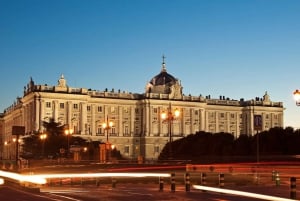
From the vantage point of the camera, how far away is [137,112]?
173 meters

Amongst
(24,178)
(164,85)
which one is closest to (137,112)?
(164,85)

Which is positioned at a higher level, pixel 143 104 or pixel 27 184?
pixel 143 104

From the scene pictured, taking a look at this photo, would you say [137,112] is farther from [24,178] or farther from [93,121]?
[24,178]

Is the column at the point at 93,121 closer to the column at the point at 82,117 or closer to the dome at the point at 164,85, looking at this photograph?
the column at the point at 82,117

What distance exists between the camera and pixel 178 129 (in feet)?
577

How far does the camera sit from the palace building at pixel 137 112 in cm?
15412

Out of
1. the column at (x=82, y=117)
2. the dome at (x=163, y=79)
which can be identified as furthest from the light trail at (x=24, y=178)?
the dome at (x=163, y=79)

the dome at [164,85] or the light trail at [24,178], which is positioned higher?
the dome at [164,85]

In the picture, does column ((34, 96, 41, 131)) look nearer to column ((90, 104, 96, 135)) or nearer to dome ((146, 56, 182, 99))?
column ((90, 104, 96, 135))

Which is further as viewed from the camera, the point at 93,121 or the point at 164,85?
the point at 164,85

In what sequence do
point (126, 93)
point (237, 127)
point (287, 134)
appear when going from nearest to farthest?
1. point (287, 134)
2. point (126, 93)
3. point (237, 127)

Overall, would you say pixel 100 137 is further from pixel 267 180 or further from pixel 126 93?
pixel 267 180

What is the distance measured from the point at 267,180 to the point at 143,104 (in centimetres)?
13060

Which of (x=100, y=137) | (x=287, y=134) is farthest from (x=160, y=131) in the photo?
(x=287, y=134)
